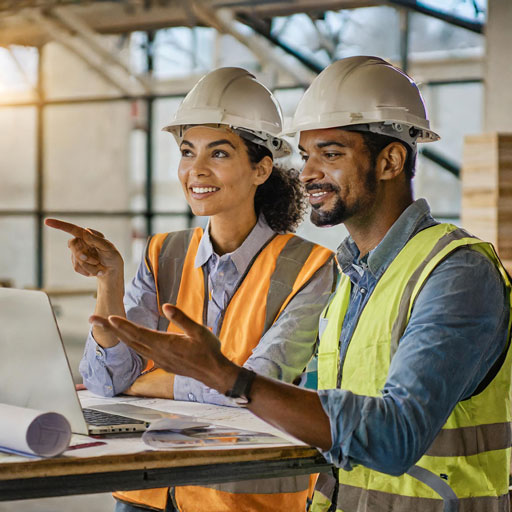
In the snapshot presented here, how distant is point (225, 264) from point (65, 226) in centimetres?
60

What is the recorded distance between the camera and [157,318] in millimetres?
2924

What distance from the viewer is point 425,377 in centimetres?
168

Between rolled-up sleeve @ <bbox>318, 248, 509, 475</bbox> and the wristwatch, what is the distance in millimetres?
149

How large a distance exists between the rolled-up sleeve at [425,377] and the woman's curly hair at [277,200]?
4.18ft

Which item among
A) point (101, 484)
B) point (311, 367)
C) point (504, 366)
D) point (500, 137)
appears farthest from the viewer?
point (500, 137)

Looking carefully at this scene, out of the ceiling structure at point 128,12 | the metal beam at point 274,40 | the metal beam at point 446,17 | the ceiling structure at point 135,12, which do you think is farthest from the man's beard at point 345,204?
the metal beam at point 274,40

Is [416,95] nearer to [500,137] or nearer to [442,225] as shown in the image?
[442,225]

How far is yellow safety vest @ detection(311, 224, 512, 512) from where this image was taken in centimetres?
188

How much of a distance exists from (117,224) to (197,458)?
11.1 metres

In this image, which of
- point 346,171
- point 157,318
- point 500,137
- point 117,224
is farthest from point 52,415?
point 117,224

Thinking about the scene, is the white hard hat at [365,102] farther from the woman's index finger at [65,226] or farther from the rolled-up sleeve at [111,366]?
the rolled-up sleeve at [111,366]

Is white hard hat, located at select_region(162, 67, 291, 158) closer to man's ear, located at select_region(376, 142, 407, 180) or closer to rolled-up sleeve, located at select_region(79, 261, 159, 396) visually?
rolled-up sleeve, located at select_region(79, 261, 159, 396)

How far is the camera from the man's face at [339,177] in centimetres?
216

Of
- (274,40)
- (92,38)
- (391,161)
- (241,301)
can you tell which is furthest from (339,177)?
(92,38)
